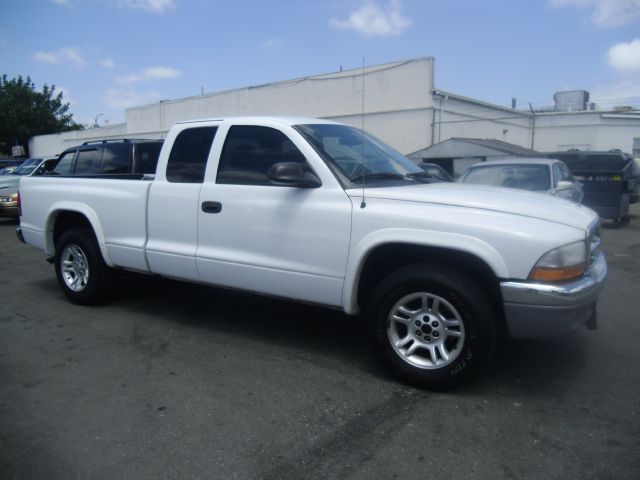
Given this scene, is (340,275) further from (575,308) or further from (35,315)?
(35,315)

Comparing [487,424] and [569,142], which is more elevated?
[569,142]

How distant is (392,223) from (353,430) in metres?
1.31

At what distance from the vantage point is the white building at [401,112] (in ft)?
63.1

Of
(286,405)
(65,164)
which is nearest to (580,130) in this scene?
(65,164)

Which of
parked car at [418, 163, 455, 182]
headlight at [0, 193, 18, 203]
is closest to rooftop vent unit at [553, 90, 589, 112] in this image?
parked car at [418, 163, 455, 182]

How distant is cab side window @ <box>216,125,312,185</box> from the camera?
4.02 metres

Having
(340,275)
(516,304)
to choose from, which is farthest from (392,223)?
(516,304)

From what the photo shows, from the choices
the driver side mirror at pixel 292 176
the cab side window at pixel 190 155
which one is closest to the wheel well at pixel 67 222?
the cab side window at pixel 190 155

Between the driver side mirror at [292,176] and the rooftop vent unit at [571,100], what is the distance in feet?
108

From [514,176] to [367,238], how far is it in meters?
5.76

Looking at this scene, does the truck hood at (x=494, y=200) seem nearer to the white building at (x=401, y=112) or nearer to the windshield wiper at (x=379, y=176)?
the windshield wiper at (x=379, y=176)

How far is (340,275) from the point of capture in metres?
3.60

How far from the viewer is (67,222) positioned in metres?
5.76

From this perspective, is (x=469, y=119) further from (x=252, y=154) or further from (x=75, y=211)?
(x=252, y=154)
